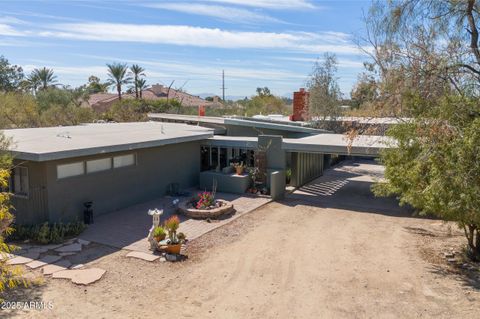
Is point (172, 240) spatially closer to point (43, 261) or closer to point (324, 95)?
point (43, 261)

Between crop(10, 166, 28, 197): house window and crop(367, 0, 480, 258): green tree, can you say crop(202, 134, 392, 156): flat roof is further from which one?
crop(10, 166, 28, 197): house window

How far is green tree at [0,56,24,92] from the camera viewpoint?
2121 inches

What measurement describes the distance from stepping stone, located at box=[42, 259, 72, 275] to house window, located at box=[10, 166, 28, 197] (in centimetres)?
360

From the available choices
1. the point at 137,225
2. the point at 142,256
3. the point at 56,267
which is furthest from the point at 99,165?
the point at 56,267

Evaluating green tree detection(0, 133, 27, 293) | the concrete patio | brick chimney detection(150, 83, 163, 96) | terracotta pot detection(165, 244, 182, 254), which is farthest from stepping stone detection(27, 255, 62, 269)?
brick chimney detection(150, 83, 163, 96)

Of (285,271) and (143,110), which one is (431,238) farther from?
(143,110)

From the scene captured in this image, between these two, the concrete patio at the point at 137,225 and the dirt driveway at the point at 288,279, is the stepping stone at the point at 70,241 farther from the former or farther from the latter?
the dirt driveway at the point at 288,279

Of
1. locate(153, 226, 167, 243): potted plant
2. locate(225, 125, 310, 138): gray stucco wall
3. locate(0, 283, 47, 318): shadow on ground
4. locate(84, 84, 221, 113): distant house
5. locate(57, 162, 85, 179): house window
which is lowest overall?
locate(0, 283, 47, 318): shadow on ground

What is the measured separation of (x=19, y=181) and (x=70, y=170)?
1546 millimetres

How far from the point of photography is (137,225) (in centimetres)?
1310

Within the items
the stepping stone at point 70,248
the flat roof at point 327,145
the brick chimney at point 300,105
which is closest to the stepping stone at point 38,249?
the stepping stone at point 70,248

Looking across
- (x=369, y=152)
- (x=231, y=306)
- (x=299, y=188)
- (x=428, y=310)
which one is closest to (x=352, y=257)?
(x=428, y=310)

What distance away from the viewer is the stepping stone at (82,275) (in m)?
9.02

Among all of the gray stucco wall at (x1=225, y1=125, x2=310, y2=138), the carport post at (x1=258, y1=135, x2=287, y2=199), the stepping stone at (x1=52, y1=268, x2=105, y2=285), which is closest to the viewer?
the stepping stone at (x1=52, y1=268, x2=105, y2=285)
